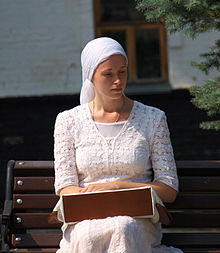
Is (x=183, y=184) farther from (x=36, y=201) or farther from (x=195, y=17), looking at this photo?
(x=195, y=17)

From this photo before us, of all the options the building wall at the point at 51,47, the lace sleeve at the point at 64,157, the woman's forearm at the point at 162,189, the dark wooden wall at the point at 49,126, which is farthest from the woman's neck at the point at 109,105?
the dark wooden wall at the point at 49,126

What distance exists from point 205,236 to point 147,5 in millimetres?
1537

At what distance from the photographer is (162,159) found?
3.96 m

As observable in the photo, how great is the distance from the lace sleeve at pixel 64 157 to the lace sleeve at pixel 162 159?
1.57 feet

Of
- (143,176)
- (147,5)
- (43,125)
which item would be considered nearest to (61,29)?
(43,125)

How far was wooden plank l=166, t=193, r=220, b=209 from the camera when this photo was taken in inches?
171

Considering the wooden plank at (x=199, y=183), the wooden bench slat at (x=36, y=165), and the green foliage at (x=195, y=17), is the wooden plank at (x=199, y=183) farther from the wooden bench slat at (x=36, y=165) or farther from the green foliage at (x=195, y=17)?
the wooden bench slat at (x=36, y=165)

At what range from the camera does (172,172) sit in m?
3.98

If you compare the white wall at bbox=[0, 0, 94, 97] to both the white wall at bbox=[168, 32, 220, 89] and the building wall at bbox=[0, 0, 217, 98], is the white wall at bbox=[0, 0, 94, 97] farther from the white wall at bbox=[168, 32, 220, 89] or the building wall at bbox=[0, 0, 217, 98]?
the white wall at bbox=[168, 32, 220, 89]

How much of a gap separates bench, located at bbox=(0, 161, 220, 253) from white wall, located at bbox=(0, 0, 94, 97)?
15.2ft

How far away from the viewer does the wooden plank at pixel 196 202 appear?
4.35 meters

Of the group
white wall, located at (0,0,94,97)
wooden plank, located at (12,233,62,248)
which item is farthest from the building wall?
wooden plank, located at (12,233,62,248)

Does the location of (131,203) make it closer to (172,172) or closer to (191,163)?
(172,172)

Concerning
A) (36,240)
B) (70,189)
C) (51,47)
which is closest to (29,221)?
(36,240)
